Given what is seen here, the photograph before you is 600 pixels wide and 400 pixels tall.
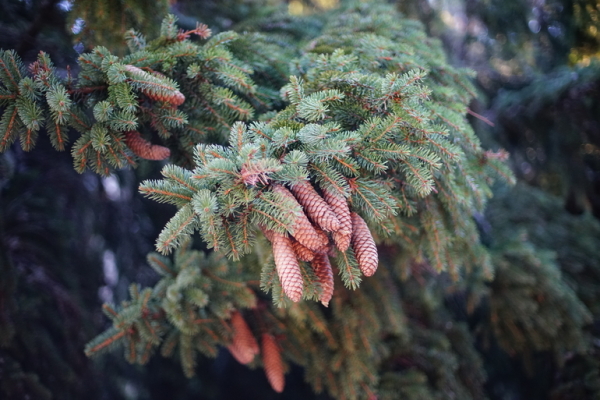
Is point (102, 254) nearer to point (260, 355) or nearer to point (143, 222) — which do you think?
point (143, 222)

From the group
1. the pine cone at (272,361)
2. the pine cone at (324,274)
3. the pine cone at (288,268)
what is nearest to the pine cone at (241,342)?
the pine cone at (272,361)

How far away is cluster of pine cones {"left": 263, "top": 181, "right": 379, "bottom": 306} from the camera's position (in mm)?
1128

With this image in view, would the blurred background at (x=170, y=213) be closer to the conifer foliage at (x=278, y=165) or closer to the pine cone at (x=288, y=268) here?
the conifer foliage at (x=278, y=165)

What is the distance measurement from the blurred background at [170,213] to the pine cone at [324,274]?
160cm

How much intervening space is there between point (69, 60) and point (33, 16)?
12.4 inches

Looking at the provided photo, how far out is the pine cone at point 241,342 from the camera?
6.42 feet

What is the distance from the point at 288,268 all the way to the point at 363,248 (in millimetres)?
257

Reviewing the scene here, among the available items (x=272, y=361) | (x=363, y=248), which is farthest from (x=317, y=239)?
(x=272, y=361)

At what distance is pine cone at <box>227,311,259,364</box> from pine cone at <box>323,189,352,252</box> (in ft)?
3.40

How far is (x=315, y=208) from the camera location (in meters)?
1.20

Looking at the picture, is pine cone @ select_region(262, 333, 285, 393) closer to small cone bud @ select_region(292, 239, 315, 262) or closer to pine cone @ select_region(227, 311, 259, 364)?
pine cone @ select_region(227, 311, 259, 364)

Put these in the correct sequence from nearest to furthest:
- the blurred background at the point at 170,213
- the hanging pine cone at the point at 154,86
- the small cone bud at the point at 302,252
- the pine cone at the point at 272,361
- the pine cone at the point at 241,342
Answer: the small cone bud at the point at 302,252 → the hanging pine cone at the point at 154,86 → the pine cone at the point at 241,342 → the pine cone at the point at 272,361 → the blurred background at the point at 170,213

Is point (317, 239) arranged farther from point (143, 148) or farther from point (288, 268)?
point (143, 148)

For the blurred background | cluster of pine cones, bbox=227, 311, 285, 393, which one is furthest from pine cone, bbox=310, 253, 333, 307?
the blurred background
